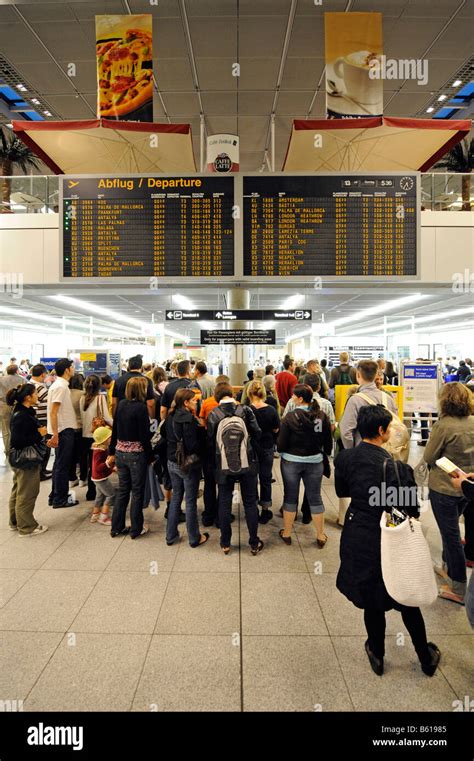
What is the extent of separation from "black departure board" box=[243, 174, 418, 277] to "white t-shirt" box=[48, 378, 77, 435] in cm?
280

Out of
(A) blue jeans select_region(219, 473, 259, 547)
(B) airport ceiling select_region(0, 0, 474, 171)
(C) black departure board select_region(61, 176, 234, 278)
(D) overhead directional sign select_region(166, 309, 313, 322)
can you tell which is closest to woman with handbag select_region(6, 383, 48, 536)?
(C) black departure board select_region(61, 176, 234, 278)

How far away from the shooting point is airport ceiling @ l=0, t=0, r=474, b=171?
5.31 meters

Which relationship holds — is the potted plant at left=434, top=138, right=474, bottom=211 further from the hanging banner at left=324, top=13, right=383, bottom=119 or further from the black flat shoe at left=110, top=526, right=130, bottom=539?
the black flat shoe at left=110, top=526, right=130, bottom=539

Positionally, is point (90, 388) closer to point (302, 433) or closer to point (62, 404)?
point (62, 404)

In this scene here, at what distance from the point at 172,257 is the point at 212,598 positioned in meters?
3.60

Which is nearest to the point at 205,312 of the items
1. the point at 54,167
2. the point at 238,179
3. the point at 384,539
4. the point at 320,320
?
the point at 238,179

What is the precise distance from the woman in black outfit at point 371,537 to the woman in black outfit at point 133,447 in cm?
223

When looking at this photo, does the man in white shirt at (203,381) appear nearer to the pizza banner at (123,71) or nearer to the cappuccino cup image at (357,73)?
the pizza banner at (123,71)

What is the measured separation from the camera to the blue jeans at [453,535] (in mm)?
2828

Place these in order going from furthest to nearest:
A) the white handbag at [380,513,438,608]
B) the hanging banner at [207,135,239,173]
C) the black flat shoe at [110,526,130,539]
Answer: the hanging banner at [207,135,239,173] < the black flat shoe at [110,526,130,539] < the white handbag at [380,513,438,608]

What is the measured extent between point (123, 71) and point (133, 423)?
4.85 m

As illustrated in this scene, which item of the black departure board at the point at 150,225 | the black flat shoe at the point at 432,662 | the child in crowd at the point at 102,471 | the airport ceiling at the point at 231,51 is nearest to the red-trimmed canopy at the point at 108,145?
the black departure board at the point at 150,225

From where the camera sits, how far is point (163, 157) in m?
5.55
